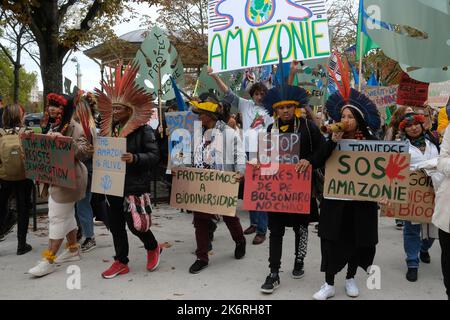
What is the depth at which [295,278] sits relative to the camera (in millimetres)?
4461

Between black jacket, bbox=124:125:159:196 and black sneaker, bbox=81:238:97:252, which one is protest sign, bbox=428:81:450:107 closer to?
black jacket, bbox=124:125:159:196

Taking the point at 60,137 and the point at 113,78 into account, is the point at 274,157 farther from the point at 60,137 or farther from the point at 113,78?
the point at 60,137

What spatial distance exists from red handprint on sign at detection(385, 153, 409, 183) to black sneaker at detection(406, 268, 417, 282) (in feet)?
4.25

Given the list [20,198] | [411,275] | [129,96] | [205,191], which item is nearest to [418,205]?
[411,275]

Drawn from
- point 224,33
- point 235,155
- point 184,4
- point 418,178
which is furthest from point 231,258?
point 184,4

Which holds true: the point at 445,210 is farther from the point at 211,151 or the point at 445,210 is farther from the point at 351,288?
the point at 211,151

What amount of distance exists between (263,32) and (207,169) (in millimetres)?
1699

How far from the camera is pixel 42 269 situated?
4594 mm

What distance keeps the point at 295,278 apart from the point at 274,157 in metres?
1.26

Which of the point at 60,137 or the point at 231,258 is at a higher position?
the point at 60,137

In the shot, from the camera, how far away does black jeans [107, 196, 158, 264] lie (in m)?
4.51

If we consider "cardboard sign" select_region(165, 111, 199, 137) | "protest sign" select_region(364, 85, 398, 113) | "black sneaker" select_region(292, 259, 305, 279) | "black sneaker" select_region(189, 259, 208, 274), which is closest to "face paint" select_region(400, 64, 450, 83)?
"black sneaker" select_region(292, 259, 305, 279)

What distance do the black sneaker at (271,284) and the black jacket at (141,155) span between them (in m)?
1.49
